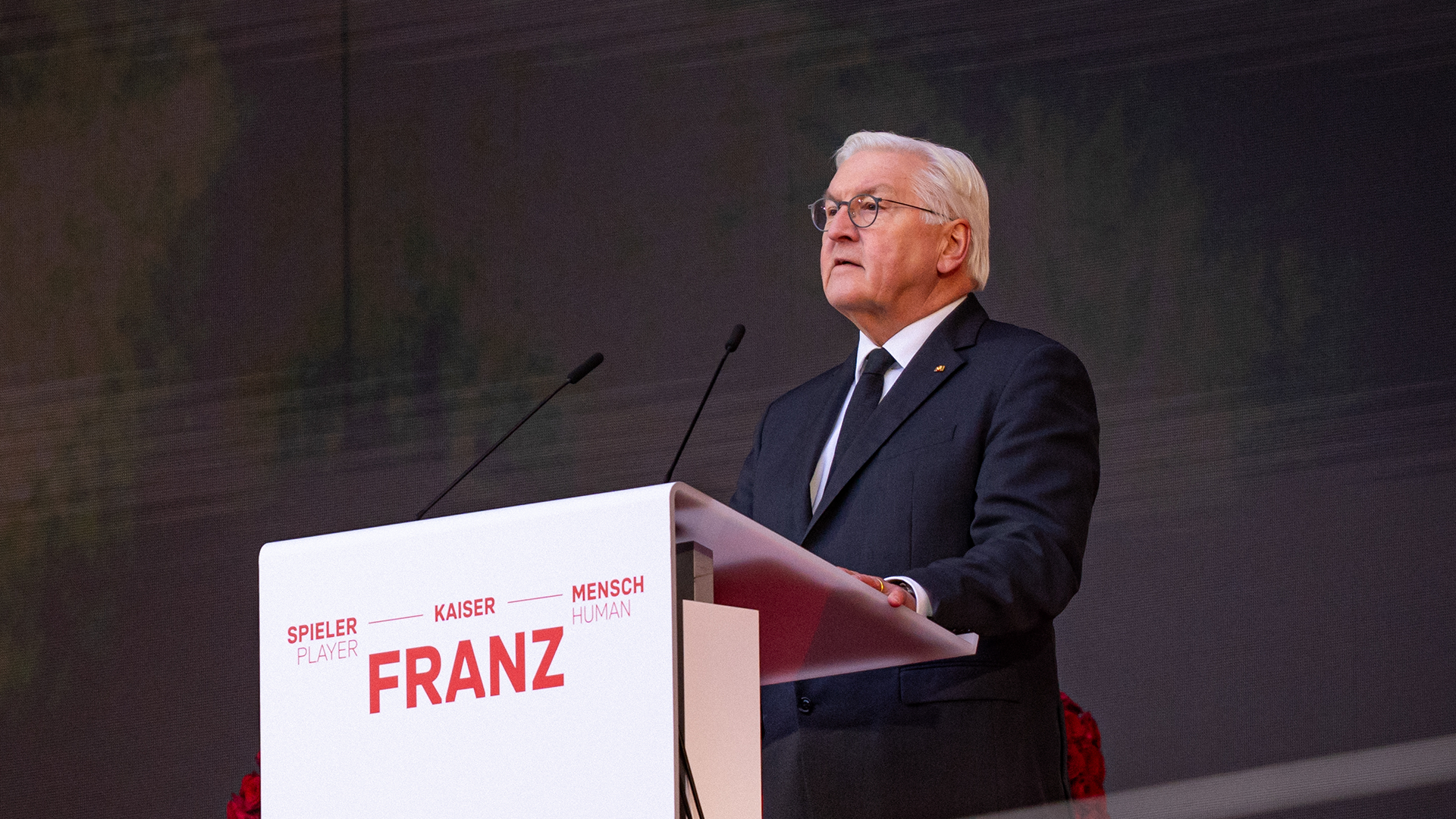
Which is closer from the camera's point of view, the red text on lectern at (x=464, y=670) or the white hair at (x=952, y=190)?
the red text on lectern at (x=464, y=670)

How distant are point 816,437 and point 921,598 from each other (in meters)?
0.65

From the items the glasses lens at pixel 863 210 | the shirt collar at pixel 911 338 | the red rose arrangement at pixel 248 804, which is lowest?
the red rose arrangement at pixel 248 804

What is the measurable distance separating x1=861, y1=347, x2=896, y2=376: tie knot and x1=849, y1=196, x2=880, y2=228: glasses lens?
0.20 metres

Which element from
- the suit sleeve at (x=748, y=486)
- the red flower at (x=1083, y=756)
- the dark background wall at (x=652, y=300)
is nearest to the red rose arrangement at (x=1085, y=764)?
the red flower at (x=1083, y=756)

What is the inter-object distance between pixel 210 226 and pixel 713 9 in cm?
148

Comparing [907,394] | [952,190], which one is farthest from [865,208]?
[907,394]

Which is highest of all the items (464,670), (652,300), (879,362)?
(652,300)

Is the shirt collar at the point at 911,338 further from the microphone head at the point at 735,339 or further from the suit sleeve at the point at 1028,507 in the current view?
the microphone head at the point at 735,339

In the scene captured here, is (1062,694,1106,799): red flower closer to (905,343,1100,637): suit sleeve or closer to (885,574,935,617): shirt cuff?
(905,343,1100,637): suit sleeve

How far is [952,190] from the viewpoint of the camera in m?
2.51

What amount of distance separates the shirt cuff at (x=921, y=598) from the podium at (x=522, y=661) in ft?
0.61

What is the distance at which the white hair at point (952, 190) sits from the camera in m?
2.49

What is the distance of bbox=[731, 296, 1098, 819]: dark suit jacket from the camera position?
6.64 feet

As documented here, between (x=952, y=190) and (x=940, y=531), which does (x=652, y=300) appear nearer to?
(x=952, y=190)
